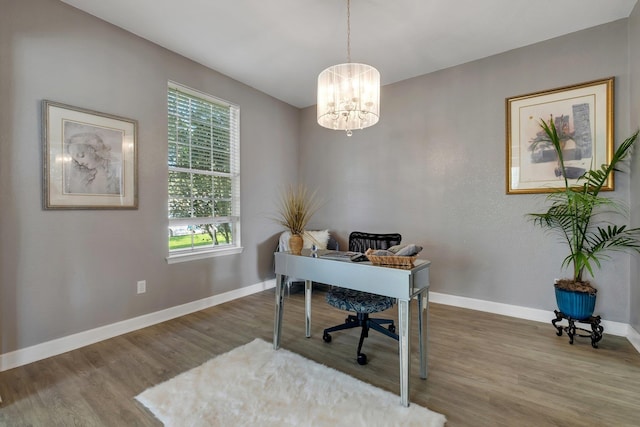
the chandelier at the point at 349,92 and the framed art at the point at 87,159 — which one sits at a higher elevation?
the chandelier at the point at 349,92

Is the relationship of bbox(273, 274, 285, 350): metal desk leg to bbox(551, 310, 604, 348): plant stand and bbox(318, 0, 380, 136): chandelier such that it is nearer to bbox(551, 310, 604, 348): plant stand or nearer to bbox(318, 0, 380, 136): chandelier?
bbox(318, 0, 380, 136): chandelier

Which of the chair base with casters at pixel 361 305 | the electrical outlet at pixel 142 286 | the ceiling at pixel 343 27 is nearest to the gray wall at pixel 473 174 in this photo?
the ceiling at pixel 343 27

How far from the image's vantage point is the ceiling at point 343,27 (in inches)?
91.4

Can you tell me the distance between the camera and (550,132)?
8.73ft

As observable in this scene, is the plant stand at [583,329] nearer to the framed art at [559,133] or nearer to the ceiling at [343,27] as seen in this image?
the framed art at [559,133]

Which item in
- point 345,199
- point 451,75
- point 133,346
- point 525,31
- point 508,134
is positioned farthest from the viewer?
point 345,199

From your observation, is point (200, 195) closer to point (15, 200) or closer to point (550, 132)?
point (15, 200)

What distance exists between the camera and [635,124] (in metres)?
2.35

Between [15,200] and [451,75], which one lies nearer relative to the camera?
[15,200]

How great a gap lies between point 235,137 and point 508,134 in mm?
3177

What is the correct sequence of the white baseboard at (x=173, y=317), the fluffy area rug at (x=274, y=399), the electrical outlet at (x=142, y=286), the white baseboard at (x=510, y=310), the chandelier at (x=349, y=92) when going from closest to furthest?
the fluffy area rug at (x=274, y=399), the chandelier at (x=349, y=92), the white baseboard at (x=173, y=317), the white baseboard at (x=510, y=310), the electrical outlet at (x=142, y=286)

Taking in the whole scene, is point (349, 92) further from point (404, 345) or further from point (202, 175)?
point (202, 175)

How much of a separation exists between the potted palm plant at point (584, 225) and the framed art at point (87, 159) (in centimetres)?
388

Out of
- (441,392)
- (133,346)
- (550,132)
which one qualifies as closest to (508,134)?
(550,132)
